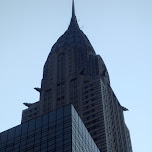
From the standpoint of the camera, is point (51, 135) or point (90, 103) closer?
point (51, 135)

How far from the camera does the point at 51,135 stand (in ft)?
292

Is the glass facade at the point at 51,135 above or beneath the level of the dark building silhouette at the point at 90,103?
beneath

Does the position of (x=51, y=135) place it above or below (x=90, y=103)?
below

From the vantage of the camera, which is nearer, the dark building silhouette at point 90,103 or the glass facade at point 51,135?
the glass facade at point 51,135

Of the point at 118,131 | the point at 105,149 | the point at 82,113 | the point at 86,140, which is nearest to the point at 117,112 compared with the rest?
the point at 118,131

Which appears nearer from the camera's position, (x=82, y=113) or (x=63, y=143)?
(x=63, y=143)

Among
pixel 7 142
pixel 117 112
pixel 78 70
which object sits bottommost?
pixel 7 142

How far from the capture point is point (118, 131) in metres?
180

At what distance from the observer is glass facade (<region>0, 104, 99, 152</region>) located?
282 feet

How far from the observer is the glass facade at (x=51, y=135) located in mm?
86062

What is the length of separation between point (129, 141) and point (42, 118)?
100 m

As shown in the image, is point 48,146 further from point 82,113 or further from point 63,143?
point 82,113

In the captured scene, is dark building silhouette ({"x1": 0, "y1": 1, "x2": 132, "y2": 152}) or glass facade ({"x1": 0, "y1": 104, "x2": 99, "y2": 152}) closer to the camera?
glass facade ({"x1": 0, "y1": 104, "x2": 99, "y2": 152})

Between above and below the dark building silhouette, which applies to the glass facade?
below
